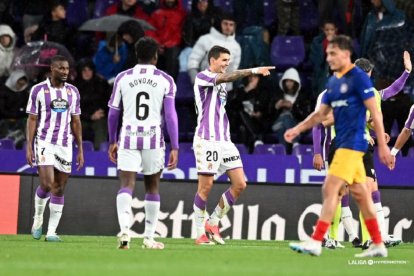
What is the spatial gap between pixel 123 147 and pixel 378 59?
918cm

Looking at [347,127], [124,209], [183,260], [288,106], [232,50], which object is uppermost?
[232,50]

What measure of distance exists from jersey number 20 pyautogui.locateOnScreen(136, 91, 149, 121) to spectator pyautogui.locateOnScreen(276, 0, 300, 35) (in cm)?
1005

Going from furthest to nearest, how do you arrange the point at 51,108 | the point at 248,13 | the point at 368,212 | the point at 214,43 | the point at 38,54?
the point at 248,13
the point at 214,43
the point at 38,54
the point at 51,108
the point at 368,212

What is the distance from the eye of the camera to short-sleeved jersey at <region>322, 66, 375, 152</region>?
39.4ft

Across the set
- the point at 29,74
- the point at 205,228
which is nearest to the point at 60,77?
the point at 205,228

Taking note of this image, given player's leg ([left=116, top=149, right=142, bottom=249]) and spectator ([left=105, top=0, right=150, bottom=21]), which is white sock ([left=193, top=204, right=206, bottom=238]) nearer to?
player's leg ([left=116, top=149, right=142, bottom=249])

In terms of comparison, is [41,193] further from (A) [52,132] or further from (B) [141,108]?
(B) [141,108]

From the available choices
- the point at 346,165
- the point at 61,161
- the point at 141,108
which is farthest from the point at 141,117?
the point at 61,161

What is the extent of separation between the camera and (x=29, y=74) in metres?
22.3

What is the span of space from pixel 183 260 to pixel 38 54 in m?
10.2

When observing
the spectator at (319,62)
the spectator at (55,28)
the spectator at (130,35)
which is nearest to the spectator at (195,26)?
the spectator at (130,35)

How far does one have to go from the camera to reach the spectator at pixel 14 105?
22172mm

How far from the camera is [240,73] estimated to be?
14273 mm

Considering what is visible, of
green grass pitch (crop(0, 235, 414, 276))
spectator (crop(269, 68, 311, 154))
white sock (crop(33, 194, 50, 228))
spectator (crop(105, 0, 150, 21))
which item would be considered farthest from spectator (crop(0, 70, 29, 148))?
green grass pitch (crop(0, 235, 414, 276))
